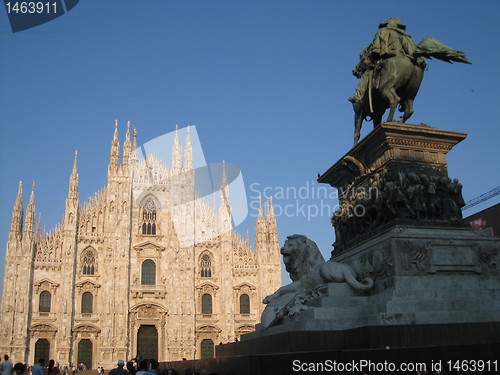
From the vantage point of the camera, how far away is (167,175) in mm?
40938

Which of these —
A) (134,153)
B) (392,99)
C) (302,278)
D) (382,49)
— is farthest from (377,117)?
(134,153)

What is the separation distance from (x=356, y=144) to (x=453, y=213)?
76.6 inches

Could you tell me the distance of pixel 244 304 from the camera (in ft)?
130

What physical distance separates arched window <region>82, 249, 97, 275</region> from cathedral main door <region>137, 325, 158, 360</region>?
5433 mm

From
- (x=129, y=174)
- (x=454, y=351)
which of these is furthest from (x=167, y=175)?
(x=454, y=351)

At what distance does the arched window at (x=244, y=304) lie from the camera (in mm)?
39431

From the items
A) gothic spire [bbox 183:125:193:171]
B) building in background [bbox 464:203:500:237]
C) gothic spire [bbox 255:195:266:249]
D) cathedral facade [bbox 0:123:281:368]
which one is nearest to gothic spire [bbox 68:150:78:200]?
cathedral facade [bbox 0:123:281:368]

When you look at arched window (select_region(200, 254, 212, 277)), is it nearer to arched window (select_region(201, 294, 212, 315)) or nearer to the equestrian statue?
arched window (select_region(201, 294, 212, 315))

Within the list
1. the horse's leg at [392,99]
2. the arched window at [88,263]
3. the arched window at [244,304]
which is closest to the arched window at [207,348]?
the arched window at [244,304]

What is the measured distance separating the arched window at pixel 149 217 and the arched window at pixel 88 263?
4180 millimetres

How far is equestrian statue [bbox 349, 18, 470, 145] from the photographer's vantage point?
29.1 ft

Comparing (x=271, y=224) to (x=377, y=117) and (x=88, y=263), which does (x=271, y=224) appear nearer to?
(x=88, y=263)

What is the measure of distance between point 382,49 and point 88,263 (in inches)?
1269

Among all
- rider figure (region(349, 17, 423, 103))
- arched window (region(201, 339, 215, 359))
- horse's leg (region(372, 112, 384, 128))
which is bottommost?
arched window (region(201, 339, 215, 359))
